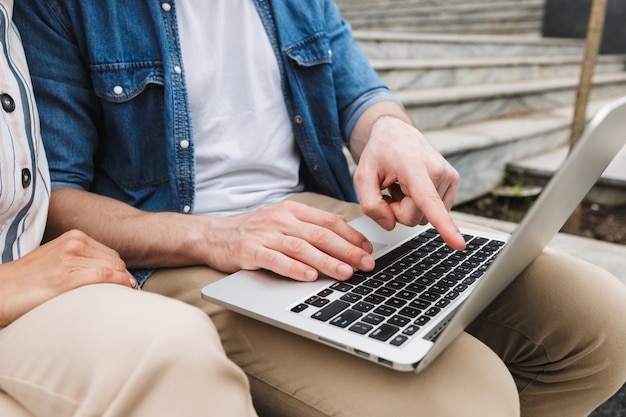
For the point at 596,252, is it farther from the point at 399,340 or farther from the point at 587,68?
the point at 399,340

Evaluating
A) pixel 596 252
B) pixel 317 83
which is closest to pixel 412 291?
pixel 317 83

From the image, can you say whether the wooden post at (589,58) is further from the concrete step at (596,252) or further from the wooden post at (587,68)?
the concrete step at (596,252)

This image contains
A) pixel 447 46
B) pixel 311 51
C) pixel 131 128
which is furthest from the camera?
pixel 447 46

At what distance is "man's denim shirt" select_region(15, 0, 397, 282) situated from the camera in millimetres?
792

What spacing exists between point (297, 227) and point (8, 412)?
1.20 feet

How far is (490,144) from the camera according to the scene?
2.29 meters

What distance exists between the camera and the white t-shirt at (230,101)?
89cm

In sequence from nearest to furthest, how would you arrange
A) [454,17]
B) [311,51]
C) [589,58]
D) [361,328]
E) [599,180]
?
[361,328]
[311,51]
[589,58]
[599,180]
[454,17]

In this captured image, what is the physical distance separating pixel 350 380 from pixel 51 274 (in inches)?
12.9

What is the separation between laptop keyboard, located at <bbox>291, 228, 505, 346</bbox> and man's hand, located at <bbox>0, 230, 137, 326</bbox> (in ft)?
0.70

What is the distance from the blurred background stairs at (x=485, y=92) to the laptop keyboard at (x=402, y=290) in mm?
1343

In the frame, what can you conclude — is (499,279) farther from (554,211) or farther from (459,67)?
(459,67)

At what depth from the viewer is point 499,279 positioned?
0.57 metres

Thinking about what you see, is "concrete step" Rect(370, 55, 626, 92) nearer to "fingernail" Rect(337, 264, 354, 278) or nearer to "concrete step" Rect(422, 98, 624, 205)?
"concrete step" Rect(422, 98, 624, 205)
